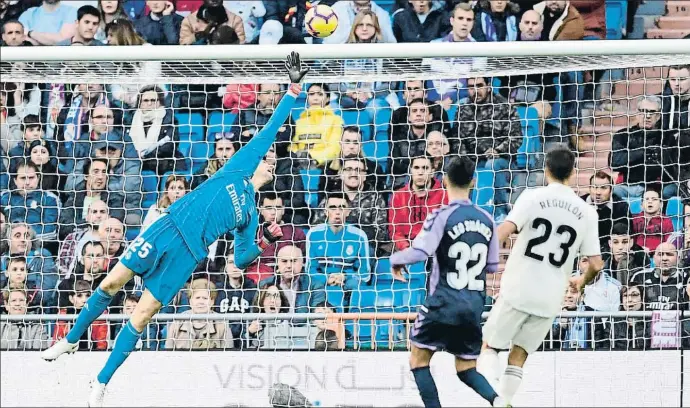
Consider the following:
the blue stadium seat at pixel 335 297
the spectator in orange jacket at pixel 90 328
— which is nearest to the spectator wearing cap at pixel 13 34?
the spectator in orange jacket at pixel 90 328

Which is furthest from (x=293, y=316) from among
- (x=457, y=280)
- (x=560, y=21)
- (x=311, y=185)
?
(x=560, y=21)

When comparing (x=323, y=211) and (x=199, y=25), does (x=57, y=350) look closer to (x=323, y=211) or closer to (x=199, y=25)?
(x=323, y=211)

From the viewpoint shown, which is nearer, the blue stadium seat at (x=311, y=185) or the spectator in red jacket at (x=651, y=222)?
the spectator in red jacket at (x=651, y=222)

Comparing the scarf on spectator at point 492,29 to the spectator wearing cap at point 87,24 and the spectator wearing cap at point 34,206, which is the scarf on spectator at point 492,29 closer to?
the spectator wearing cap at point 87,24

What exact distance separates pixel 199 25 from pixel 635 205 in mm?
4094

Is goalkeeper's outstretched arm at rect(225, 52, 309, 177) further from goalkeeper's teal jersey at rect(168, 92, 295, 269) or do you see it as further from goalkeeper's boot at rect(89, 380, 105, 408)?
goalkeeper's boot at rect(89, 380, 105, 408)

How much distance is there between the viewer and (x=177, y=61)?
809cm

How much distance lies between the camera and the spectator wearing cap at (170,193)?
30.9ft

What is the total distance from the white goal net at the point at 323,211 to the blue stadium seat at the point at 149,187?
0.03m

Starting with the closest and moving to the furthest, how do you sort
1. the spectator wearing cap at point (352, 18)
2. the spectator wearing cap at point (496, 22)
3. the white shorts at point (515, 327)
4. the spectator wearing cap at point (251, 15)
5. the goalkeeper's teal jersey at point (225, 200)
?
the white shorts at point (515, 327) < the goalkeeper's teal jersey at point (225, 200) < the spectator wearing cap at point (496, 22) < the spectator wearing cap at point (352, 18) < the spectator wearing cap at point (251, 15)

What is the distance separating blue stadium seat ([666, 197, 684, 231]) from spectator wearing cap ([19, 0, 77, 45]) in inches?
216

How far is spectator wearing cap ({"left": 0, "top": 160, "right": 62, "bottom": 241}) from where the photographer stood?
9844mm

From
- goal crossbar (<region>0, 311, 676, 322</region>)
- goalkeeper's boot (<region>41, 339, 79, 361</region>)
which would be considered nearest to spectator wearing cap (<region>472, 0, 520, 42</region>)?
goal crossbar (<region>0, 311, 676, 322</region>)

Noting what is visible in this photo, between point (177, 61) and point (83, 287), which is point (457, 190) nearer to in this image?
point (177, 61)
